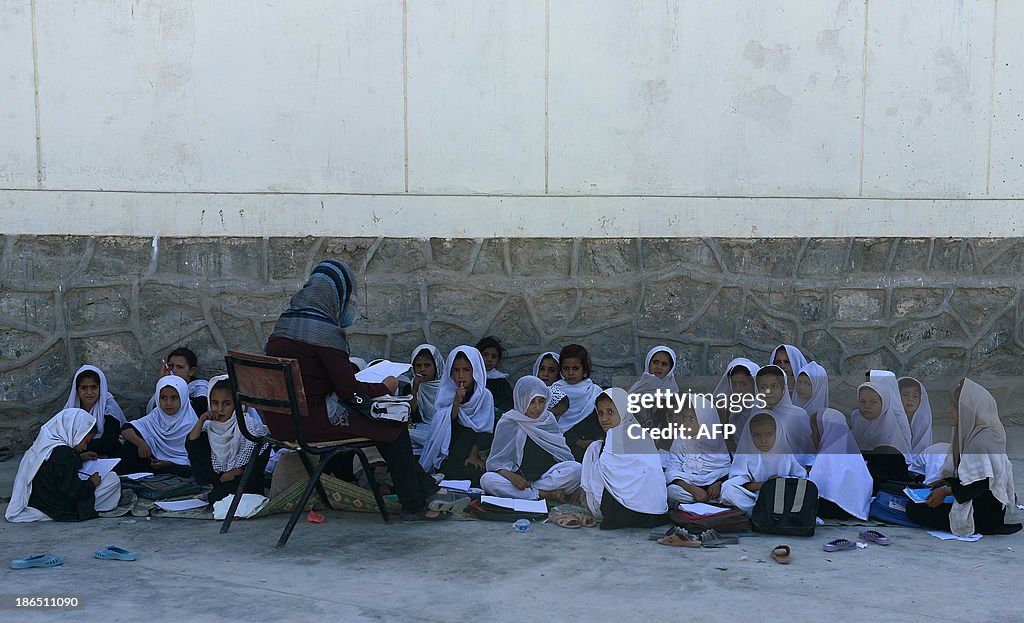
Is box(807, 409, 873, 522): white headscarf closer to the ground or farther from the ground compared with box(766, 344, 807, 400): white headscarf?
closer to the ground

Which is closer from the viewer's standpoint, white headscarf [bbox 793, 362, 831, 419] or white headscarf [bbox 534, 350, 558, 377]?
white headscarf [bbox 793, 362, 831, 419]

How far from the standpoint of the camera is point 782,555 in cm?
387

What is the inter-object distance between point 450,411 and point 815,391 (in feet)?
6.71

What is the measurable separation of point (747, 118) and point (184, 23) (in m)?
3.40

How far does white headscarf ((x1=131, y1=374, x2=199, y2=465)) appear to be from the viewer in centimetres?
530

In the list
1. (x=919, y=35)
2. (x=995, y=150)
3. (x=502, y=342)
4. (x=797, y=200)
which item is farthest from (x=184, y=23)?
(x=995, y=150)

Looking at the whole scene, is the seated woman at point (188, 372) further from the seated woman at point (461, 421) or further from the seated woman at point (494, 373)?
the seated woman at point (494, 373)

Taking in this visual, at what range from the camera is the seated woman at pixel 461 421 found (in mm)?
5223

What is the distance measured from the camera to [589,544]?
4129 mm

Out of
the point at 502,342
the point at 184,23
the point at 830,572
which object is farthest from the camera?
the point at 502,342

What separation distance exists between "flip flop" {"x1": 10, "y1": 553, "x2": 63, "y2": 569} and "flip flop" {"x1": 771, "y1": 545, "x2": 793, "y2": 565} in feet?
8.98

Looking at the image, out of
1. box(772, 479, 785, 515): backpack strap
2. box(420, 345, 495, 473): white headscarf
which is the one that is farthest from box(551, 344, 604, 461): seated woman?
box(772, 479, 785, 515): backpack strap

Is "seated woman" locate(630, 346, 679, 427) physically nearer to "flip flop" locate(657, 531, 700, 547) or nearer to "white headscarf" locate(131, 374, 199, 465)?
"flip flop" locate(657, 531, 700, 547)

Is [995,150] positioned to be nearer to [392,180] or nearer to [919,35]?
[919,35]
